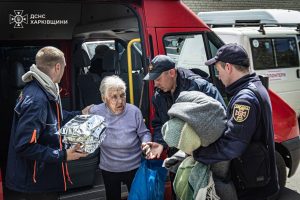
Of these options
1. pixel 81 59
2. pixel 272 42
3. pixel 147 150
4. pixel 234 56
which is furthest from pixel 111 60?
pixel 272 42

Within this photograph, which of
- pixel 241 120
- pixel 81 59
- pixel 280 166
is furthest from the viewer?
pixel 81 59

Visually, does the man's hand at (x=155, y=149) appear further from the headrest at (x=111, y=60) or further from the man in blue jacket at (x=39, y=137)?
the headrest at (x=111, y=60)

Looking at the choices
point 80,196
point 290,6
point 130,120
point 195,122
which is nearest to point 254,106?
point 195,122

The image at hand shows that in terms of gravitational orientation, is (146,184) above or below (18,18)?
below

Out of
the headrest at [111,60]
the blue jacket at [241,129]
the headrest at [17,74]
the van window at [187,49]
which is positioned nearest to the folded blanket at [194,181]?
the blue jacket at [241,129]

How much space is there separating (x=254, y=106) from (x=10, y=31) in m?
3.81

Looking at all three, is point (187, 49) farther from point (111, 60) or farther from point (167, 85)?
point (111, 60)

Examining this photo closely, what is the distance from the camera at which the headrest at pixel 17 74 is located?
4.87 meters

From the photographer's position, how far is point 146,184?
2725mm

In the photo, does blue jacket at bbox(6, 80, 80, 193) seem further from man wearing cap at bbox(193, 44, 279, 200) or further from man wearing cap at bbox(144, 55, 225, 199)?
man wearing cap at bbox(193, 44, 279, 200)

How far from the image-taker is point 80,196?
354 centimetres

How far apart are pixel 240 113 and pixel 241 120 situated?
0.04 meters

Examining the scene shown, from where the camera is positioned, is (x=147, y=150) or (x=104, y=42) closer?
(x=147, y=150)

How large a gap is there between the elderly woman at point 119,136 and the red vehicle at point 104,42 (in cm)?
55
